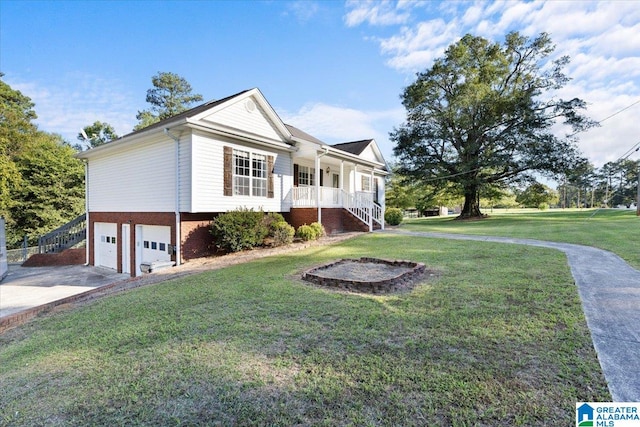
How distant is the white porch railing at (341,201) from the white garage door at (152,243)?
18.7ft

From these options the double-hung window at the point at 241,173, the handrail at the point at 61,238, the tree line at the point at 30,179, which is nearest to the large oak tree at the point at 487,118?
the double-hung window at the point at 241,173

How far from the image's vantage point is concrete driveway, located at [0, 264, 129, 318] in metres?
8.80

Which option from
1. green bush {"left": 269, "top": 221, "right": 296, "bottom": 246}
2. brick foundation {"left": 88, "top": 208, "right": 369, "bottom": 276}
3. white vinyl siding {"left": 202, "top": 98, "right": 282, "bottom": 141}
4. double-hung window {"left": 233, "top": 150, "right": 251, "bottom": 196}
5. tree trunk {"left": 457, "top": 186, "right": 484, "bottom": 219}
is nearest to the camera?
brick foundation {"left": 88, "top": 208, "right": 369, "bottom": 276}

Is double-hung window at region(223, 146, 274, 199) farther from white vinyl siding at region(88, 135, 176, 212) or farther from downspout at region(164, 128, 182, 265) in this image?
white vinyl siding at region(88, 135, 176, 212)

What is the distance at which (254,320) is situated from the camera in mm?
4156

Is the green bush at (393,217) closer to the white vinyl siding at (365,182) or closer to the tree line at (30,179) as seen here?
the white vinyl siding at (365,182)

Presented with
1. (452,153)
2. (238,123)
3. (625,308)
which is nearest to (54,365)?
(625,308)

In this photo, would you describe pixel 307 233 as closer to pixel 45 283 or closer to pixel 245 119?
pixel 245 119

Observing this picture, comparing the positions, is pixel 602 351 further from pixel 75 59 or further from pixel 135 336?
pixel 75 59

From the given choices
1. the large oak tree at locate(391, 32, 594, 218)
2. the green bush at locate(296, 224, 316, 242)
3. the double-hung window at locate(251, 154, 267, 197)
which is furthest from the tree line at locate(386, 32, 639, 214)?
the double-hung window at locate(251, 154, 267, 197)

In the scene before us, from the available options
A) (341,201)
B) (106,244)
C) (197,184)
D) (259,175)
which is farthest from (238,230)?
(106,244)

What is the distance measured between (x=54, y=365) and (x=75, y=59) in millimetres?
22796

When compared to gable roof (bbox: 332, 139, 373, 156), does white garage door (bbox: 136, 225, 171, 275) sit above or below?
below

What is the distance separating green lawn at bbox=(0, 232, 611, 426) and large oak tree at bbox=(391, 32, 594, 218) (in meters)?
22.8
